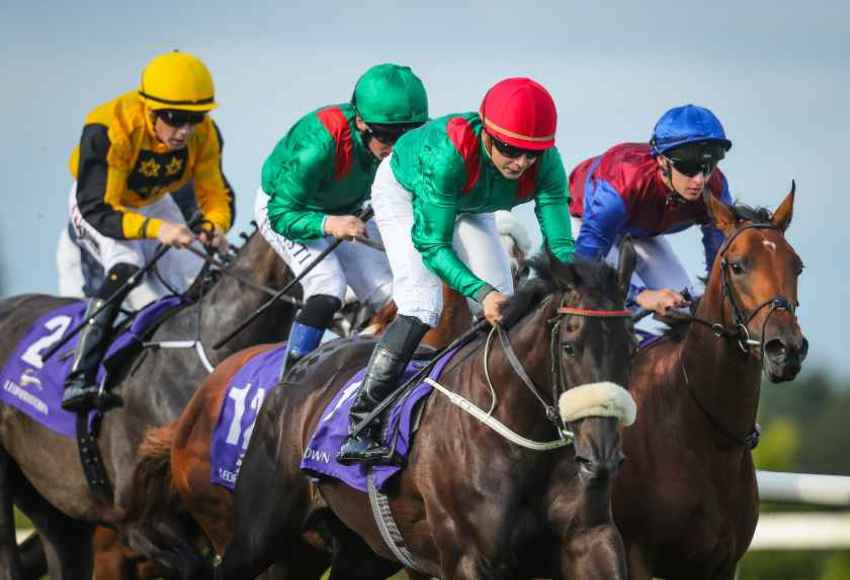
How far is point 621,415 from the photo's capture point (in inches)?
190

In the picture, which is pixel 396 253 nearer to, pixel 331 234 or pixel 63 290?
pixel 331 234

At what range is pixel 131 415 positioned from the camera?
24.7 ft

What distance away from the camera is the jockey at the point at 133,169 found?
7516 mm

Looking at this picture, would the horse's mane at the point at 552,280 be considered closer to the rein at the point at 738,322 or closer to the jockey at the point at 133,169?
the rein at the point at 738,322

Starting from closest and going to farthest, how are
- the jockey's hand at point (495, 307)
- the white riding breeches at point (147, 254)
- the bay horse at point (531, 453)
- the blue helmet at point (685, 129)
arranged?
the bay horse at point (531, 453) → the jockey's hand at point (495, 307) → the blue helmet at point (685, 129) → the white riding breeches at point (147, 254)

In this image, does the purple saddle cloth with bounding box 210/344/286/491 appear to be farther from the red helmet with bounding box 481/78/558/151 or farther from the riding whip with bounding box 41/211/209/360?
the red helmet with bounding box 481/78/558/151

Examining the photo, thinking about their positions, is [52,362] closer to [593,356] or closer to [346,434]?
[346,434]

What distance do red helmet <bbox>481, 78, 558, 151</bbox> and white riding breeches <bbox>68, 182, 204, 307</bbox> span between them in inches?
108

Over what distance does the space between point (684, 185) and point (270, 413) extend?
1.70 meters

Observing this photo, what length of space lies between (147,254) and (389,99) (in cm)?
201

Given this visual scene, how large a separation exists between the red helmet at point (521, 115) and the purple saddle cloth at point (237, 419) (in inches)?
61.4

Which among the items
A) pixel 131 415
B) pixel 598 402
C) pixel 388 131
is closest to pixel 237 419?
pixel 131 415

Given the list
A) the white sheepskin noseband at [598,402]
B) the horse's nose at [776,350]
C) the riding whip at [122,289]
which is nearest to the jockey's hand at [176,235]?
the riding whip at [122,289]

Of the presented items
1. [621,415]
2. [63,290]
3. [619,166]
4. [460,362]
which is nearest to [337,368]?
[460,362]
